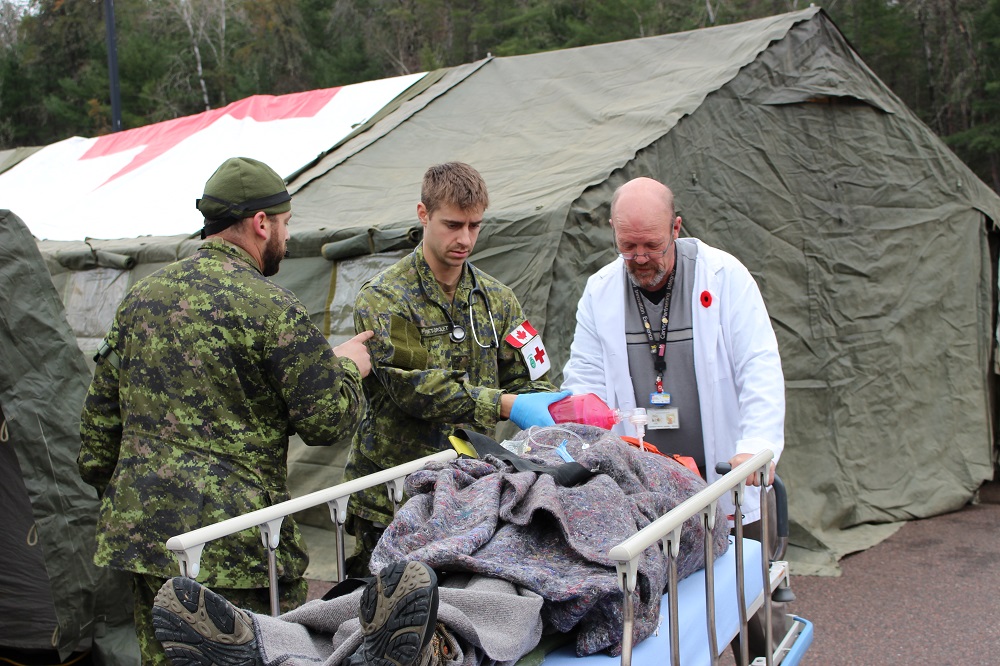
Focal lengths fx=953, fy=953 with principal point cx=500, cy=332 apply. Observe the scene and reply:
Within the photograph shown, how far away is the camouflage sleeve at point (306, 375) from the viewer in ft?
7.89

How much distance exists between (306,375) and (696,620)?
1.12 m

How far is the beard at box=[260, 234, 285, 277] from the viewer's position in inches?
102

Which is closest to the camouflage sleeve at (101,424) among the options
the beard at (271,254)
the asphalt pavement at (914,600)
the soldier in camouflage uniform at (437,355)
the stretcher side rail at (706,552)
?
the beard at (271,254)

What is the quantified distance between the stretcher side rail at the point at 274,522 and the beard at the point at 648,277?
969 mm

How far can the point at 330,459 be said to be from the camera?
5539 mm

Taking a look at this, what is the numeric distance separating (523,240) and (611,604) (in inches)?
117

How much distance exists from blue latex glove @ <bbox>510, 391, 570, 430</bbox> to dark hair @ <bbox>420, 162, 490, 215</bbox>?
0.61 m

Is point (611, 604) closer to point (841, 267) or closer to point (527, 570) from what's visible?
point (527, 570)

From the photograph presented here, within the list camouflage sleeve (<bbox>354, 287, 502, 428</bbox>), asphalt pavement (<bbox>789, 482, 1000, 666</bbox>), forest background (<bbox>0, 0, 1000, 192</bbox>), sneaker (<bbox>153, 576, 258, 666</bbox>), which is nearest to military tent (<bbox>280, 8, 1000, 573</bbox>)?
asphalt pavement (<bbox>789, 482, 1000, 666</bbox>)

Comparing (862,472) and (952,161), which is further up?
(952,161)

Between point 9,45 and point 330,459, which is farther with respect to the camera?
point 9,45

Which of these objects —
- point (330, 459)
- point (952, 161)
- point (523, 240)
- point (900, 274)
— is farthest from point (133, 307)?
point (952, 161)

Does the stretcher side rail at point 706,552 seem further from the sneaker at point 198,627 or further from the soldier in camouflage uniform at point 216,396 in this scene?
the soldier in camouflage uniform at point 216,396

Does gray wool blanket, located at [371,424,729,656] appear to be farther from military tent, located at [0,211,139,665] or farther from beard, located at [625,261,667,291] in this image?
military tent, located at [0,211,139,665]
